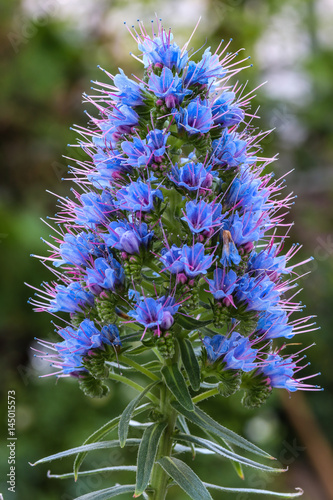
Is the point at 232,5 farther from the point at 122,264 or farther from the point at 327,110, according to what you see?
the point at 122,264

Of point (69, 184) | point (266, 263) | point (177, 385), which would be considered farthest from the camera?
point (69, 184)

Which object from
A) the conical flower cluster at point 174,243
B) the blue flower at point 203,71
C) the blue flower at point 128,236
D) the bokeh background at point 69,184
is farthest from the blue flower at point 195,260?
the bokeh background at point 69,184

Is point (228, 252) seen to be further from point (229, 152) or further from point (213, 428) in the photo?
point (213, 428)

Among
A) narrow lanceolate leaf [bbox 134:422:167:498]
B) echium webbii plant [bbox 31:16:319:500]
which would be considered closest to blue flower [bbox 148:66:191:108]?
echium webbii plant [bbox 31:16:319:500]

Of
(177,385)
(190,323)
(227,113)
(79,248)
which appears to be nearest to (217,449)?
(177,385)

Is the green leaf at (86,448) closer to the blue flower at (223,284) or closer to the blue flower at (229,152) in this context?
the blue flower at (223,284)

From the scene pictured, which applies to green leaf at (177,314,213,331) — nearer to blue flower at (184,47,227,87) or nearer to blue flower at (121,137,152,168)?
blue flower at (121,137,152,168)

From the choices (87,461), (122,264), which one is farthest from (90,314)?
(87,461)
